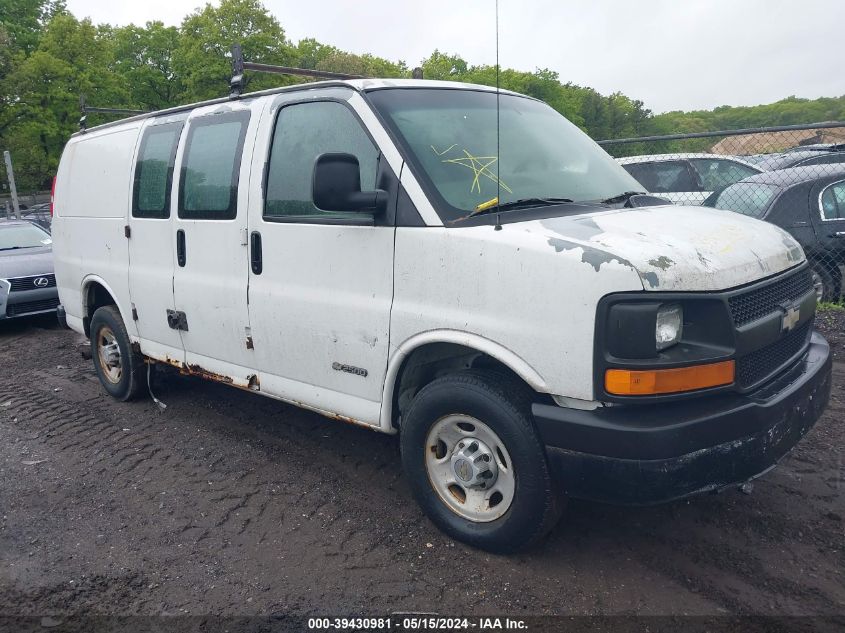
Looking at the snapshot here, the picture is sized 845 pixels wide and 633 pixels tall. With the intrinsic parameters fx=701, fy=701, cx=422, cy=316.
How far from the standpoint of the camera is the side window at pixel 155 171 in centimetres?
487

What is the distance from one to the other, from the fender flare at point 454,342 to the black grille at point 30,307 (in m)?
7.64

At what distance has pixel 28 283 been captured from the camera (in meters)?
9.41

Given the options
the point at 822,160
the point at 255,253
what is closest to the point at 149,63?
the point at 822,160

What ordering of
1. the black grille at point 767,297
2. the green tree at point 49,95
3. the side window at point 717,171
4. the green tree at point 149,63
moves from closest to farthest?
the black grille at point 767,297
the side window at point 717,171
the green tree at point 49,95
the green tree at point 149,63

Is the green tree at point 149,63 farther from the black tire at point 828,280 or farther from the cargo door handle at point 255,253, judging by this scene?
the cargo door handle at point 255,253

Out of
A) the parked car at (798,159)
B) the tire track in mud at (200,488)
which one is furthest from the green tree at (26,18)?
the tire track in mud at (200,488)

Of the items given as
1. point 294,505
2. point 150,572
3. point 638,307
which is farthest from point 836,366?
point 150,572

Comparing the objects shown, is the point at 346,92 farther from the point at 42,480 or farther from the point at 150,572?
the point at 42,480

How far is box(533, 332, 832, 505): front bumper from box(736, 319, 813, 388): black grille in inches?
3.1

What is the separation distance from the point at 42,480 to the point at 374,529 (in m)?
2.36

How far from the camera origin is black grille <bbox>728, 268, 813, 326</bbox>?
2891 millimetres

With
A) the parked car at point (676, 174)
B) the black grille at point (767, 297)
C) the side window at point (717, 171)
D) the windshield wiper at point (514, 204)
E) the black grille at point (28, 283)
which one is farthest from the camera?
the side window at point (717, 171)

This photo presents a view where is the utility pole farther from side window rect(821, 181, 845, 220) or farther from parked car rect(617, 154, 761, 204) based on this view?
side window rect(821, 181, 845, 220)

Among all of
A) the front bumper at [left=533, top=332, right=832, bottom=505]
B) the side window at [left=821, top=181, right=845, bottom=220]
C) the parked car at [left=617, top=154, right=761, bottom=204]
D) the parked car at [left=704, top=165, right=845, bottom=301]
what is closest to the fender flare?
the front bumper at [left=533, top=332, right=832, bottom=505]
